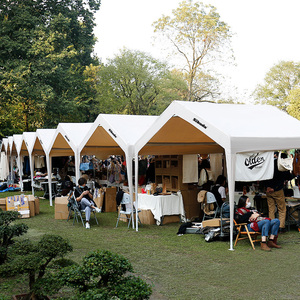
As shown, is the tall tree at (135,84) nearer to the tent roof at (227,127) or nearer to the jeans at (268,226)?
the tent roof at (227,127)

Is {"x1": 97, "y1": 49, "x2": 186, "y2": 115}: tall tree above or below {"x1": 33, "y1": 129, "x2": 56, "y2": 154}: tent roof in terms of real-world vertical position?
above

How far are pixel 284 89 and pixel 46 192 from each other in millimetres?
34295

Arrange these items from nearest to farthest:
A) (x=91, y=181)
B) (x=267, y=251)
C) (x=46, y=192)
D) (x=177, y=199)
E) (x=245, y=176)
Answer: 1. (x=267, y=251)
2. (x=245, y=176)
3. (x=177, y=199)
4. (x=91, y=181)
5. (x=46, y=192)

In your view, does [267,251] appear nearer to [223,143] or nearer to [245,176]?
[245,176]

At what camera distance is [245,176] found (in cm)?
A: 775

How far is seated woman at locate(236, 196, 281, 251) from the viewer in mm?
7336

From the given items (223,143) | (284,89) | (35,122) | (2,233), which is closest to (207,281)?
(223,143)

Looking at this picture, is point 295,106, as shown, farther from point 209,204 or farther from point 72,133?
point 209,204

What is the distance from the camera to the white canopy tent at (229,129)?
24.0ft

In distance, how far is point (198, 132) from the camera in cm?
1051

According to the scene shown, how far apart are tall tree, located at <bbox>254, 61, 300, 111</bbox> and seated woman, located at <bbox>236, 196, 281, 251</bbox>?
3799 cm

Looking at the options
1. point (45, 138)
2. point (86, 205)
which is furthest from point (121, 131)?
point (45, 138)

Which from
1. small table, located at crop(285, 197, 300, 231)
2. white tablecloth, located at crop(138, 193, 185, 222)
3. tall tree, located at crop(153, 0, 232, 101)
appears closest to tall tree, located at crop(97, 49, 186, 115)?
tall tree, located at crop(153, 0, 232, 101)

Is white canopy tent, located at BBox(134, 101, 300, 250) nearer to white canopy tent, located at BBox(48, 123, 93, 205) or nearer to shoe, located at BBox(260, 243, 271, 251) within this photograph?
shoe, located at BBox(260, 243, 271, 251)
